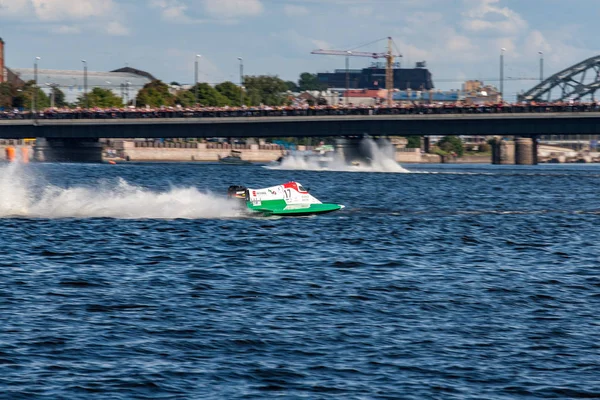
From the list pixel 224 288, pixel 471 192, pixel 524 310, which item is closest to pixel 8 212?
pixel 224 288

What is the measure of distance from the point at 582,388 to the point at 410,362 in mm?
3059

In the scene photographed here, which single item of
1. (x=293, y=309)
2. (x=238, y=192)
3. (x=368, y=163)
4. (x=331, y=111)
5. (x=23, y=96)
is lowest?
(x=293, y=309)

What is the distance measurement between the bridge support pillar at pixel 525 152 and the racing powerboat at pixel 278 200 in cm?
14148

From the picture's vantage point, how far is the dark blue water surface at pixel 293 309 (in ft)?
56.1

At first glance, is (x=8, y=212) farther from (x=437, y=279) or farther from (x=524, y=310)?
(x=524, y=310)

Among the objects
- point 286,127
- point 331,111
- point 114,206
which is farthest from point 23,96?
point 114,206

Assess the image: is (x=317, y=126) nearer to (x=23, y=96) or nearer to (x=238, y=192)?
(x=238, y=192)

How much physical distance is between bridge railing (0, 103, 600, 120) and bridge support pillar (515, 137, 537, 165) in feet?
218

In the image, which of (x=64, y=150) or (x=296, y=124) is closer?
(x=296, y=124)

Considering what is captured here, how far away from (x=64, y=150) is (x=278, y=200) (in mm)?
100368

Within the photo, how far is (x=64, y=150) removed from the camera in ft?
456

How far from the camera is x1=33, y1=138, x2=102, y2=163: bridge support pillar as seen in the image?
13788cm

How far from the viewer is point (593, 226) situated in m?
45.8

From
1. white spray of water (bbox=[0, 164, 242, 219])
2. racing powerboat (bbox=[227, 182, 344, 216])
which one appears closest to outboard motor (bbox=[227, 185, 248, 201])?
racing powerboat (bbox=[227, 182, 344, 216])
